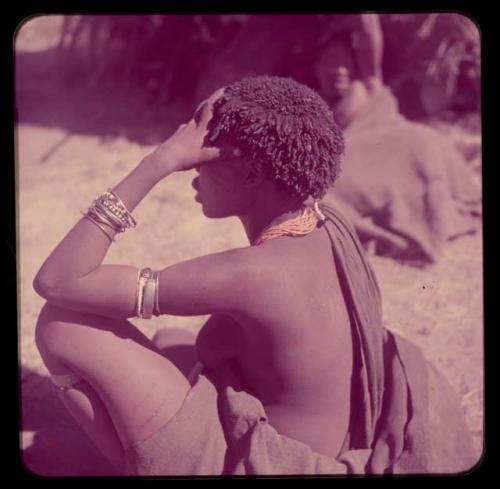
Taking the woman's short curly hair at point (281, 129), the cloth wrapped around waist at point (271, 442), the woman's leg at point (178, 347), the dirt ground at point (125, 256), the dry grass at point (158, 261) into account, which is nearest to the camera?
the woman's short curly hair at point (281, 129)

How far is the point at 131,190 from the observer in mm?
1794

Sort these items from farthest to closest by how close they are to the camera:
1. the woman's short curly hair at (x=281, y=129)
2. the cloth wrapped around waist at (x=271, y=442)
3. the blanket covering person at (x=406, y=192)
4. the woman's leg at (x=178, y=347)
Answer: the blanket covering person at (x=406, y=192) → the woman's leg at (x=178, y=347) → the cloth wrapped around waist at (x=271, y=442) → the woman's short curly hair at (x=281, y=129)

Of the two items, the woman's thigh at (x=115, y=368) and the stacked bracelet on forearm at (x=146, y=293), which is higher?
the stacked bracelet on forearm at (x=146, y=293)

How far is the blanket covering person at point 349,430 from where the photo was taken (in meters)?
1.85

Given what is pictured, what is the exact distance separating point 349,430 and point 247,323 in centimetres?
57

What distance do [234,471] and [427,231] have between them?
9.03 feet

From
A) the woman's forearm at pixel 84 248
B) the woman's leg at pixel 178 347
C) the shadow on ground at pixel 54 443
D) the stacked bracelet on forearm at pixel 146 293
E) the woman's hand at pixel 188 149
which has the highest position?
the woman's hand at pixel 188 149

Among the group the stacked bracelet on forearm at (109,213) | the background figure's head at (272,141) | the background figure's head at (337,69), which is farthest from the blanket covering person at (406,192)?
the stacked bracelet on forearm at (109,213)

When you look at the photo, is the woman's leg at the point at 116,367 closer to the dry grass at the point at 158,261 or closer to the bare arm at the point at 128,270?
the bare arm at the point at 128,270

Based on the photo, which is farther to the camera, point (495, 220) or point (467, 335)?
point (467, 335)

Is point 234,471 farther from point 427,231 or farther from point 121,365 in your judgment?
point 427,231

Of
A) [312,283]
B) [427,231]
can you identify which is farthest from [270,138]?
[427,231]

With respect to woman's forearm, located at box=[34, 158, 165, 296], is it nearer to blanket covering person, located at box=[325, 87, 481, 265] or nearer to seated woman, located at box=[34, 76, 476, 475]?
seated woman, located at box=[34, 76, 476, 475]

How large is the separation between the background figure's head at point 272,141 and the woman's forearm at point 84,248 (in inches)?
8.0
